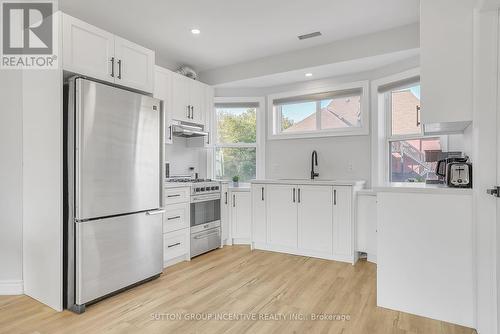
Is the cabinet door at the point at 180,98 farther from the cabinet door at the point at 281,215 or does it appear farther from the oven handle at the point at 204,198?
the cabinet door at the point at 281,215

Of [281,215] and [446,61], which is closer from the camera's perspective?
[446,61]

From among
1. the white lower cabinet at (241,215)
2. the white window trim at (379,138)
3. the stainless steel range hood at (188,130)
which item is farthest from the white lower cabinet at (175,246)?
the white window trim at (379,138)

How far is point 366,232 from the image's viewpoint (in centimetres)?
340

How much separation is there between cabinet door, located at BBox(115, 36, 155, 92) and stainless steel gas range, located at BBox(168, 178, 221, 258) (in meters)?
Answer: 1.29

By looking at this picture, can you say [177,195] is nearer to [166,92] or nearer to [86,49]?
[166,92]

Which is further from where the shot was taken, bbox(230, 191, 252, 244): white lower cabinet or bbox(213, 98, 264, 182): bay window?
bbox(213, 98, 264, 182): bay window

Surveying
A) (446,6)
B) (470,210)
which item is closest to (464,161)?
(470,210)

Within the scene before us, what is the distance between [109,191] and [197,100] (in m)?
2.19

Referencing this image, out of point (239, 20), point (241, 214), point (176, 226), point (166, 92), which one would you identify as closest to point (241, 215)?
point (241, 214)

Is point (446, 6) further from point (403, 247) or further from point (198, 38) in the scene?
point (198, 38)

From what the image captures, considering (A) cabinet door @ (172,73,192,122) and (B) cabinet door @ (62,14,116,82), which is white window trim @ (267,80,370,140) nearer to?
(A) cabinet door @ (172,73,192,122)


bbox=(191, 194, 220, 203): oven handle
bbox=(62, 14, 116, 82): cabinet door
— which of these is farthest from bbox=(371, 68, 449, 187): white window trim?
bbox=(62, 14, 116, 82): cabinet door

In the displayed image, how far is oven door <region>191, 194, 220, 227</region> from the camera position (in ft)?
11.8

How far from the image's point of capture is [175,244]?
3.33 m
